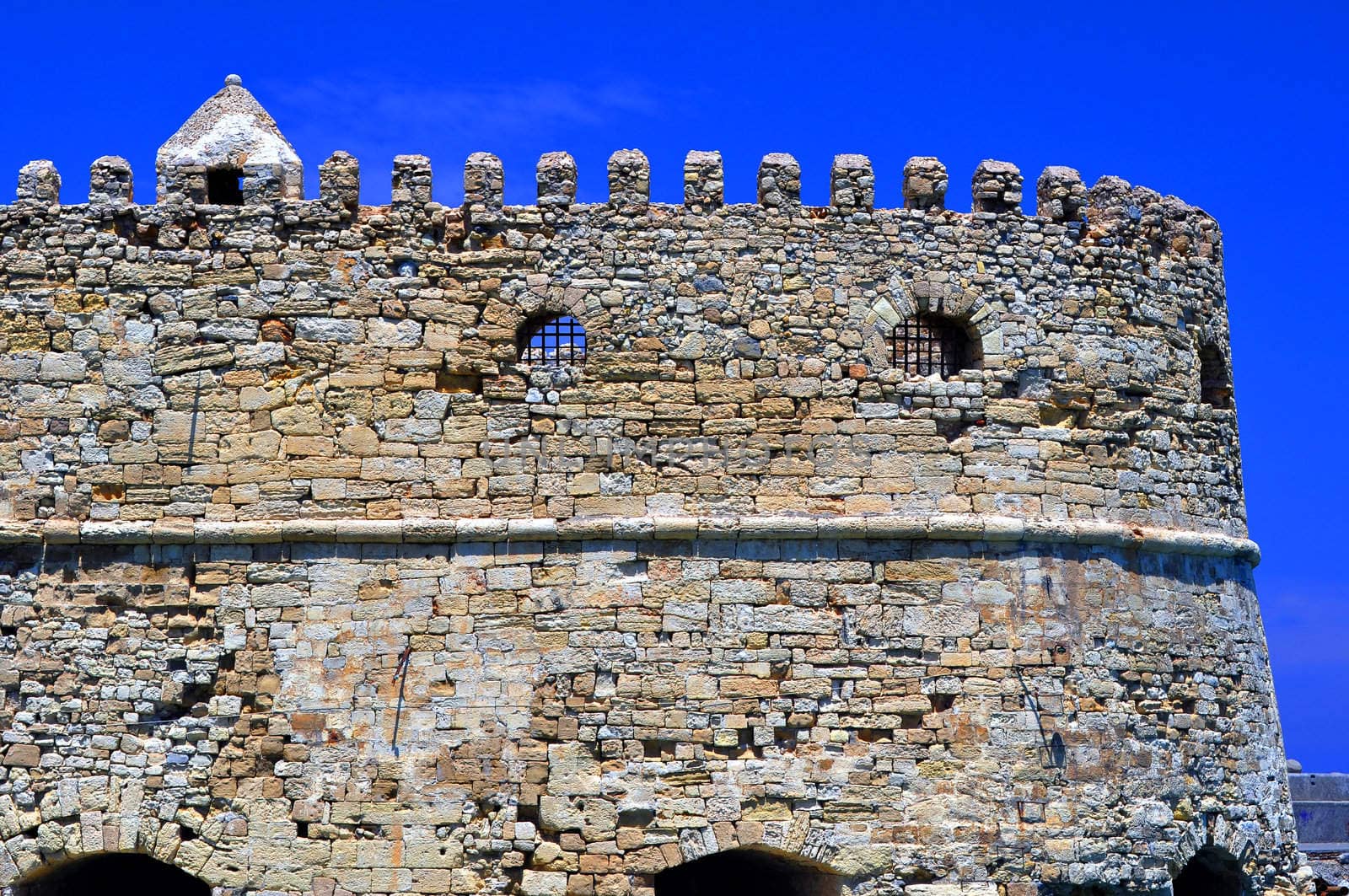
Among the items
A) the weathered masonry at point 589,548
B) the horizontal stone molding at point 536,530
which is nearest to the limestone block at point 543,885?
the weathered masonry at point 589,548

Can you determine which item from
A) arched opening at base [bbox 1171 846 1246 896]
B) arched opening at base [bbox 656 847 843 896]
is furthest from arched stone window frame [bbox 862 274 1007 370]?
arched opening at base [bbox 1171 846 1246 896]

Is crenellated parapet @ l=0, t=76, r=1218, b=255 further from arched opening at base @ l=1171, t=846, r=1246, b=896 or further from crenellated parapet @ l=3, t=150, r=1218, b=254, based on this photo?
arched opening at base @ l=1171, t=846, r=1246, b=896

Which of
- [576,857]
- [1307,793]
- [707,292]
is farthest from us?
[1307,793]

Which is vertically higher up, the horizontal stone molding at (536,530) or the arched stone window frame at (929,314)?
the arched stone window frame at (929,314)

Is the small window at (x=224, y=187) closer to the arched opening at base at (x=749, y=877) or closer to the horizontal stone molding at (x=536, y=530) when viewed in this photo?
the horizontal stone molding at (x=536, y=530)

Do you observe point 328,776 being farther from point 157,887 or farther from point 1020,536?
point 1020,536

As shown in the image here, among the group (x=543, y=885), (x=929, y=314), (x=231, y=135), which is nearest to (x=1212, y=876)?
(x=929, y=314)

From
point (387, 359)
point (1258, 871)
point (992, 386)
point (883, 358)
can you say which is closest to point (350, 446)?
point (387, 359)

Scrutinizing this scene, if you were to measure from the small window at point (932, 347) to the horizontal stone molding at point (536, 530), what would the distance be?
4.06 feet

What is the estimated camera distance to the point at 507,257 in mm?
12742

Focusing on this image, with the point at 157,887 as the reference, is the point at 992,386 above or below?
above

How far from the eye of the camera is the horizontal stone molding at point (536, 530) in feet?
40.2

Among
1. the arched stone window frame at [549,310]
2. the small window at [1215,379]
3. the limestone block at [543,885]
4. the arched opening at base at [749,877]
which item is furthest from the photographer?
the small window at [1215,379]

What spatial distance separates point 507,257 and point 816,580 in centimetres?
337
